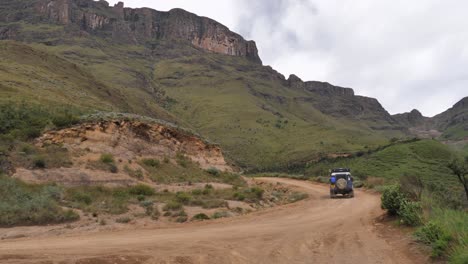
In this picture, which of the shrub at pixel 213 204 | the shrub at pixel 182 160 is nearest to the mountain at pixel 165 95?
the shrub at pixel 182 160

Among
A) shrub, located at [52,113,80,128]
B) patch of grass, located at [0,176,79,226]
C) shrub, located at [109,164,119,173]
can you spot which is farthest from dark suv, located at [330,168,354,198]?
shrub, located at [52,113,80,128]

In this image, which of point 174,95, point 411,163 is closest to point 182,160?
point 411,163

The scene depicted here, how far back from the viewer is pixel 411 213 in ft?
41.5

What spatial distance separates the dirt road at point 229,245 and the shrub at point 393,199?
895 millimetres

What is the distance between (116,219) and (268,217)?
706 cm

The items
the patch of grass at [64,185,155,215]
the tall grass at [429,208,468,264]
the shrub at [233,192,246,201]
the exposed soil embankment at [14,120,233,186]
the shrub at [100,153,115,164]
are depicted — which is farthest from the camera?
the shrub at [100,153,115,164]

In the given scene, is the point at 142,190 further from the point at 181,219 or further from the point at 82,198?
the point at 181,219

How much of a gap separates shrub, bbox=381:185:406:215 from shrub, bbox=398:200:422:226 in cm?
77

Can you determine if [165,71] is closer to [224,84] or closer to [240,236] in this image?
[224,84]

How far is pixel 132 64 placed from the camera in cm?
18462

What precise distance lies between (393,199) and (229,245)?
7.68 meters

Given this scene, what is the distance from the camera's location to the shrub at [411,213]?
1229 cm

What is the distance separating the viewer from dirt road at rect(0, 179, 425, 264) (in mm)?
8945

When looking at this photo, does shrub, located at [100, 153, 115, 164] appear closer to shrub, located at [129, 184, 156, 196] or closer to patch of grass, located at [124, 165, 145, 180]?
patch of grass, located at [124, 165, 145, 180]
